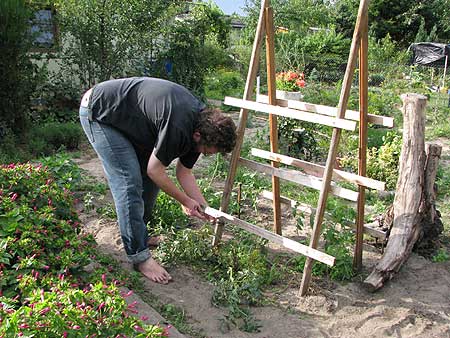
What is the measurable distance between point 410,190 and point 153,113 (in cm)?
211

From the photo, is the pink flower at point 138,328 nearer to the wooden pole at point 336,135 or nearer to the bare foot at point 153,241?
the wooden pole at point 336,135

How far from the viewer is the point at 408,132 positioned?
388 cm

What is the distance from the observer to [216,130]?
10.2ft

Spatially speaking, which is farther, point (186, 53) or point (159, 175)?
point (186, 53)

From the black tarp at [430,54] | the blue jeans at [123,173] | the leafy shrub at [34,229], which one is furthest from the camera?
the black tarp at [430,54]

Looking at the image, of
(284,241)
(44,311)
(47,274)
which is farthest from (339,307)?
(44,311)

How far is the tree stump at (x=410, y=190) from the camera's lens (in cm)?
378

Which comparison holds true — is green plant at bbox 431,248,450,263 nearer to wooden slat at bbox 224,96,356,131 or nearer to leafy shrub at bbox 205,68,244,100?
wooden slat at bbox 224,96,356,131

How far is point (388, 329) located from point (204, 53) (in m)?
9.40

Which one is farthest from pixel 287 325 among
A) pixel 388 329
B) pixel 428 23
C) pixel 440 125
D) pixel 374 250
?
pixel 428 23

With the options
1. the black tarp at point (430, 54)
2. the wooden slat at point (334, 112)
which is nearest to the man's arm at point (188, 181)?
the wooden slat at point (334, 112)

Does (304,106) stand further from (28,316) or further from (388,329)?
(28,316)

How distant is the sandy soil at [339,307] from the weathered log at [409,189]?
198 millimetres

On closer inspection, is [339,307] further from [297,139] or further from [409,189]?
[297,139]
